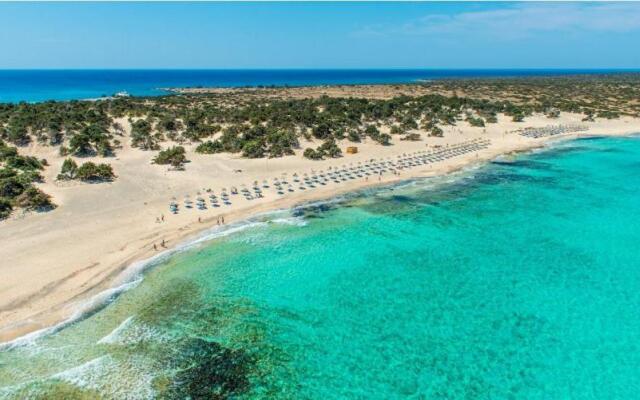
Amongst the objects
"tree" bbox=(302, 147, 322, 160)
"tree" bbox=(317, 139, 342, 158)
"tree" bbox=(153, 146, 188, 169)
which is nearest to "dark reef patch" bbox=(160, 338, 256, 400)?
"tree" bbox=(153, 146, 188, 169)

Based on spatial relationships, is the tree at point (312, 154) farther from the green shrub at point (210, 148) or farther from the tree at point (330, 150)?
the green shrub at point (210, 148)

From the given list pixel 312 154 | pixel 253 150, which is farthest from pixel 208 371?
pixel 253 150

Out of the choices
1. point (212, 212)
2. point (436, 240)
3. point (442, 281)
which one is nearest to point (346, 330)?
point (442, 281)

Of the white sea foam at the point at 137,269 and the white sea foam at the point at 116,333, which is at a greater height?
the white sea foam at the point at 137,269

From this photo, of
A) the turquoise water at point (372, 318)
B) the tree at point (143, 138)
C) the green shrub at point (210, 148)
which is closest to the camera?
the turquoise water at point (372, 318)

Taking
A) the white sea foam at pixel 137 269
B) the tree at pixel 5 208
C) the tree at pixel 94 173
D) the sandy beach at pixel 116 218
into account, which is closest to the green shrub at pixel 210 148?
the sandy beach at pixel 116 218

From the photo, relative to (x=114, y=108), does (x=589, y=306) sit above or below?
below

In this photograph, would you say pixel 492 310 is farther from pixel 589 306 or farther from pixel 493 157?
pixel 493 157
